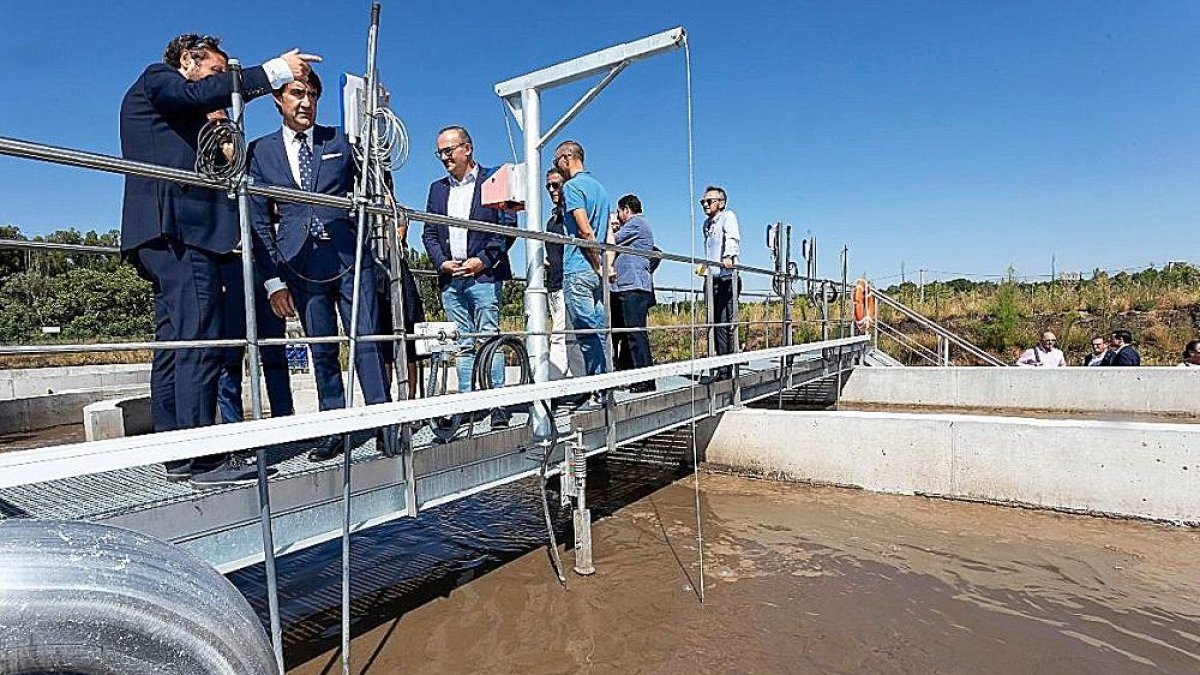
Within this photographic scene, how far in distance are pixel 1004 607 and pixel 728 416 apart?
3102mm

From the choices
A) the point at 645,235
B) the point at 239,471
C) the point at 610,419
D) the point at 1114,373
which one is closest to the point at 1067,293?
the point at 1114,373

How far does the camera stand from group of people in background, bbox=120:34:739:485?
266 centimetres

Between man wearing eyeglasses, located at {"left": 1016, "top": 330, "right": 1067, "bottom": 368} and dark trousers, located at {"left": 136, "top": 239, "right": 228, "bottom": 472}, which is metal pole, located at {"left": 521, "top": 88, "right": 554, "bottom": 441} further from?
man wearing eyeglasses, located at {"left": 1016, "top": 330, "right": 1067, "bottom": 368}

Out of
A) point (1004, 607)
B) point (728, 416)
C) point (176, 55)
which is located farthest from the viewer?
point (728, 416)

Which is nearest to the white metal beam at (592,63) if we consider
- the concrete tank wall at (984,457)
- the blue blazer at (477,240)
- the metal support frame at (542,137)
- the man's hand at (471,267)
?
the metal support frame at (542,137)

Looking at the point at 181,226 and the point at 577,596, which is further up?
the point at 181,226

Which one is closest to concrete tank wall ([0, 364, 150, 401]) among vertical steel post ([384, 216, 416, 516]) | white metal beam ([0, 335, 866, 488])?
vertical steel post ([384, 216, 416, 516])

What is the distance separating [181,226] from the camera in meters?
2.66

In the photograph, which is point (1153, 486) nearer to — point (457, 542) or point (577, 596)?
point (577, 596)

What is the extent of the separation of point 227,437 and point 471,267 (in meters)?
1.95

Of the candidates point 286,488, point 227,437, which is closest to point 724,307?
point 286,488

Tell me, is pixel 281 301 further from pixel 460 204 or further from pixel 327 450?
pixel 460 204

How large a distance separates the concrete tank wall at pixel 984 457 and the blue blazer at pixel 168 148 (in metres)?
5.05

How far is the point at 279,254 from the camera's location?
10.8 ft
